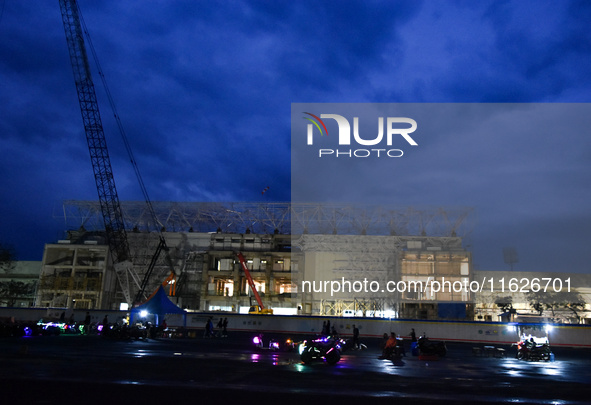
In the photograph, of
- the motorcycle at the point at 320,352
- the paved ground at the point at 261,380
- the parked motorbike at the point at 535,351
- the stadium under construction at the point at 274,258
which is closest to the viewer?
the paved ground at the point at 261,380

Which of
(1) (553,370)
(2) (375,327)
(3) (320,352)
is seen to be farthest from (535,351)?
(2) (375,327)

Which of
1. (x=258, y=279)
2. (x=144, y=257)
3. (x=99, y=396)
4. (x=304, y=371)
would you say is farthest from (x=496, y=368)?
(x=144, y=257)

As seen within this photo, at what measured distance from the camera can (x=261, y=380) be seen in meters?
15.9

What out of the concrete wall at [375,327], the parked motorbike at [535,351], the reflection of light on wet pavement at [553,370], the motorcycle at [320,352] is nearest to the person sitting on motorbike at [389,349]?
the motorcycle at [320,352]

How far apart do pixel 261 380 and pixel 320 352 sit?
23.8ft

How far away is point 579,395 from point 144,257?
80.6 m

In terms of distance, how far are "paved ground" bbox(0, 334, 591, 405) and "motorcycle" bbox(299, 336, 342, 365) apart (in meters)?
0.48

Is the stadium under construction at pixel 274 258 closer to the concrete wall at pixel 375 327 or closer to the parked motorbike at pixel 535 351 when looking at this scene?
the concrete wall at pixel 375 327

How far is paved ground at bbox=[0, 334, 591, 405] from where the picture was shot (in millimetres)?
12781

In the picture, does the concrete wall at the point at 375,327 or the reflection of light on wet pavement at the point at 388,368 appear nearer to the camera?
the reflection of light on wet pavement at the point at 388,368

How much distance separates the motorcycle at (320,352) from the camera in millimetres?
22406

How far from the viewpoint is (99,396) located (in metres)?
12.1

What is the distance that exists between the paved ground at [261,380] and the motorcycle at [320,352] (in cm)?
48

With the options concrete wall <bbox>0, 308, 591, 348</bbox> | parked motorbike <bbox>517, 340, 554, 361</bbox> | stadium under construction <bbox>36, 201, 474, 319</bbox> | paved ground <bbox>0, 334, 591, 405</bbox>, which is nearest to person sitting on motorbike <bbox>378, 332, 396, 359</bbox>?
paved ground <bbox>0, 334, 591, 405</bbox>
